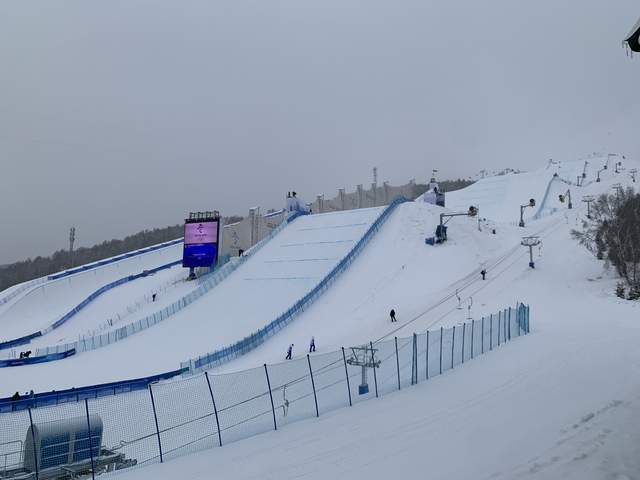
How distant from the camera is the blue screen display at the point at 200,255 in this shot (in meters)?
48.3

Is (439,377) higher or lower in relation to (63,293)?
lower

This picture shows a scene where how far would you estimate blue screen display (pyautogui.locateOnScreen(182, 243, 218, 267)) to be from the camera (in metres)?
48.3

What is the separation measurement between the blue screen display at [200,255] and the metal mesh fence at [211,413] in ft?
103

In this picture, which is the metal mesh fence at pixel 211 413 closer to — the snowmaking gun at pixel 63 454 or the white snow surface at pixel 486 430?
the snowmaking gun at pixel 63 454

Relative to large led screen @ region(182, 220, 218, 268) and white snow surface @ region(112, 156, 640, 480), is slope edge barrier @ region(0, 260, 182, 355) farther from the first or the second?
white snow surface @ region(112, 156, 640, 480)

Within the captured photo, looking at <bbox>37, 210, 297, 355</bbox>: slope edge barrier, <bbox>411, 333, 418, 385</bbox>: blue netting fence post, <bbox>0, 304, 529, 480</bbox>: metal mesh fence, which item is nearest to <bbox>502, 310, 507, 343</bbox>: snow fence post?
<bbox>0, 304, 529, 480</bbox>: metal mesh fence

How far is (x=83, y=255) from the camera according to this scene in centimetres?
14912

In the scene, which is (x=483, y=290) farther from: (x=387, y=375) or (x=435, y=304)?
(x=387, y=375)

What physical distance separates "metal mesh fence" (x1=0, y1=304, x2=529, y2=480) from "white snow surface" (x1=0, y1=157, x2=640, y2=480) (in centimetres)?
55

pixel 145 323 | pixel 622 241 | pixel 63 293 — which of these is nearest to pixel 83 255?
pixel 63 293

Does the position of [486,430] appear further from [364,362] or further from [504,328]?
[504,328]

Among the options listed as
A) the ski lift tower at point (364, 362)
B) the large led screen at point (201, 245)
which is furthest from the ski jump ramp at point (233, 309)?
the ski lift tower at point (364, 362)

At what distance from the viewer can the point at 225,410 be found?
38.0 feet

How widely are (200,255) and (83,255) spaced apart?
118 m
